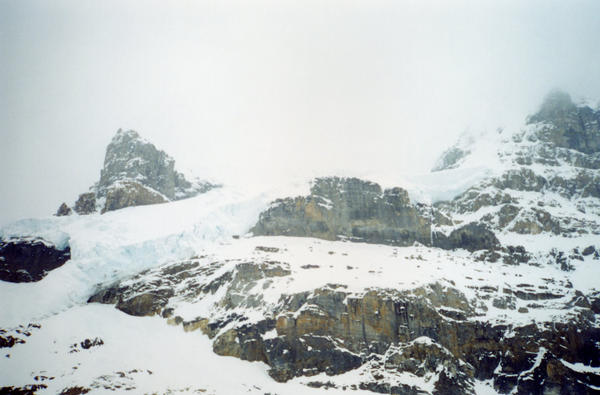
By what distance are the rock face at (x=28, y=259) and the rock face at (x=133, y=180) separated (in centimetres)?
1725

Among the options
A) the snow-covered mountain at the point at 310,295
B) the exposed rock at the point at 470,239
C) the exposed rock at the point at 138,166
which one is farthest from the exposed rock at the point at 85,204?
the exposed rock at the point at 470,239

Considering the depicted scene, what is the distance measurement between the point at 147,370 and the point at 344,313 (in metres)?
32.7

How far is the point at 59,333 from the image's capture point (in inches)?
2499

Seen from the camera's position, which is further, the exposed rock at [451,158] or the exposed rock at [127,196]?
the exposed rock at [451,158]

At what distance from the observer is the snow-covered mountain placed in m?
62.4

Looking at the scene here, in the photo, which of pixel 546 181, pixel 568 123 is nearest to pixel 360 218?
pixel 546 181

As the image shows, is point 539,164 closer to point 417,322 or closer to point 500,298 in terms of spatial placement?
point 500,298

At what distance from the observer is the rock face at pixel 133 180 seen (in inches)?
3861

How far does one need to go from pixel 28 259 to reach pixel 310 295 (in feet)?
180

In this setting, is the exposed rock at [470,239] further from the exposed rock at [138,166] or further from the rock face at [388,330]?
the exposed rock at [138,166]

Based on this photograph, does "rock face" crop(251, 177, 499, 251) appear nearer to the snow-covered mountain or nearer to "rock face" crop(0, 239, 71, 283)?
the snow-covered mountain

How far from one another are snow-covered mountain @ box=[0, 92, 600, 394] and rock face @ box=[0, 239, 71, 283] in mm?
296

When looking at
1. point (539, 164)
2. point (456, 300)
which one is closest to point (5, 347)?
point (456, 300)

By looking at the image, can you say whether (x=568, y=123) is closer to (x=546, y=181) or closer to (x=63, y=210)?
(x=546, y=181)
